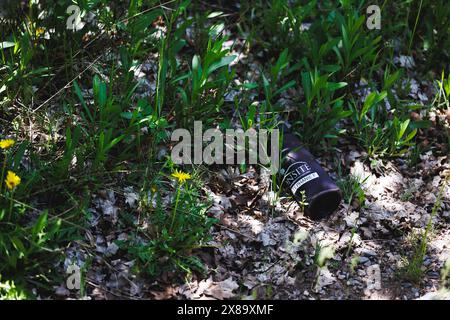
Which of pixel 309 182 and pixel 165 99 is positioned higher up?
pixel 165 99

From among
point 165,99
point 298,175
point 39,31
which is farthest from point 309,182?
point 39,31

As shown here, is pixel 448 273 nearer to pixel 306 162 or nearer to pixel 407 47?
pixel 306 162

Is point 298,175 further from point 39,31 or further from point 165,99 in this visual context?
point 39,31

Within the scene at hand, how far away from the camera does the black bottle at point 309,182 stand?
12.4ft

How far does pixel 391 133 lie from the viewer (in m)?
4.19

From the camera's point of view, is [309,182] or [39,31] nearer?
[309,182]

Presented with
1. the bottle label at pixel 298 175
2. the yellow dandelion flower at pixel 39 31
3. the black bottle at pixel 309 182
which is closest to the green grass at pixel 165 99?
the yellow dandelion flower at pixel 39 31

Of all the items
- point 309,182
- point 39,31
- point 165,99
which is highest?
point 39,31

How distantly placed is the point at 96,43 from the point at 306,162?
166 centimetres

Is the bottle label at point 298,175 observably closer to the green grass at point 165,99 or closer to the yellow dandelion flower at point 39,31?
the green grass at point 165,99

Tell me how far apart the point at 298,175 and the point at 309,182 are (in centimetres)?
9

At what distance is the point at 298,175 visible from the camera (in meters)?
3.82
